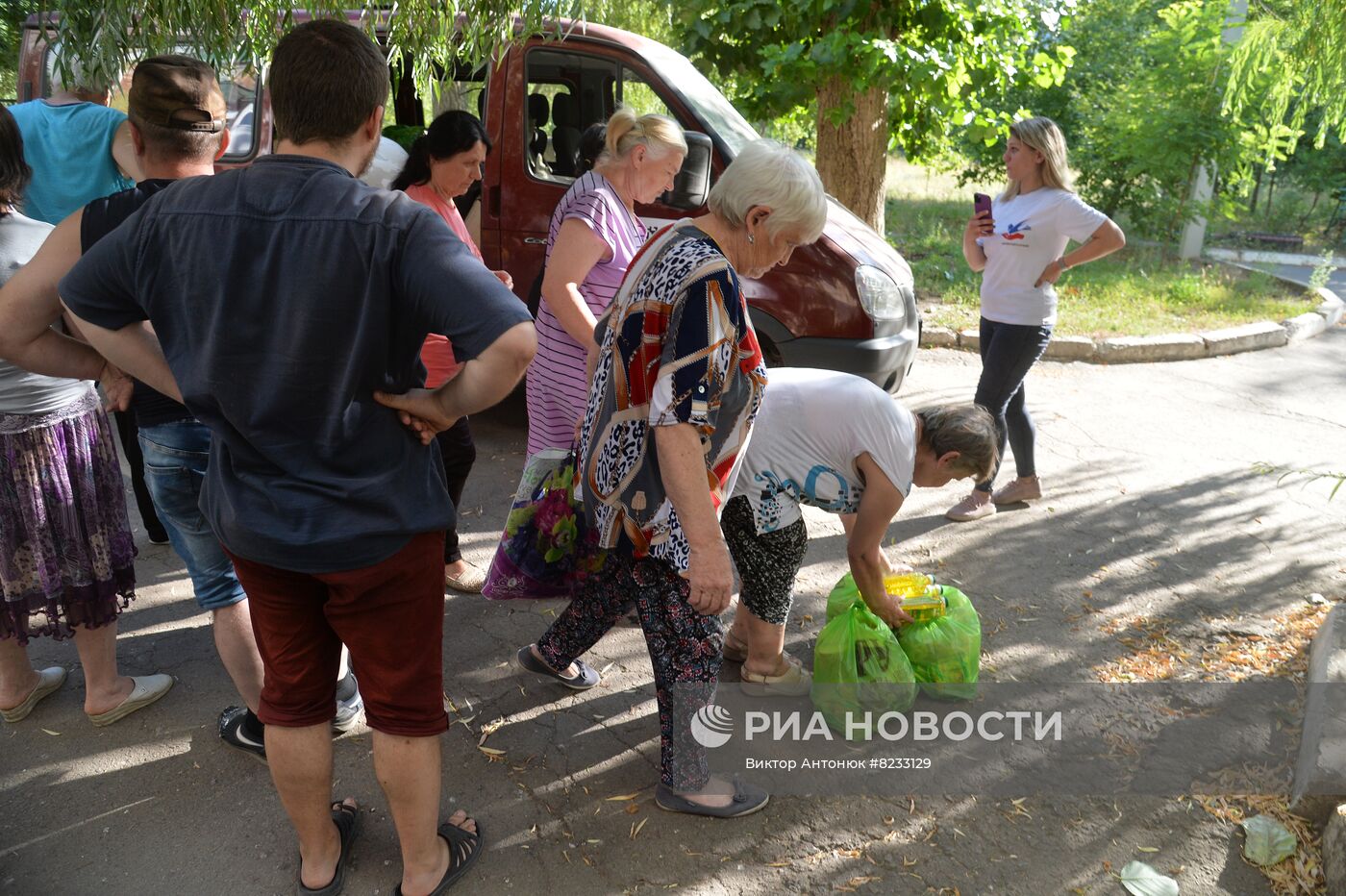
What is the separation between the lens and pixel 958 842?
276 centimetres

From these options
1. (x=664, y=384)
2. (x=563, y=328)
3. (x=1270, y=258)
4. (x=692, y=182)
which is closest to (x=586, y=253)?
(x=563, y=328)

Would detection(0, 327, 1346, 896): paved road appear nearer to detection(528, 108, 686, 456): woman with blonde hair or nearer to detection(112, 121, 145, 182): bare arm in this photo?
detection(528, 108, 686, 456): woman with blonde hair

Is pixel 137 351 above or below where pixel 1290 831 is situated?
above

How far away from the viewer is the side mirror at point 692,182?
489 centimetres

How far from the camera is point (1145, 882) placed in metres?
2.62

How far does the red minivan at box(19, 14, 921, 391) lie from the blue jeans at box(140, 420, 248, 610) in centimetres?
244

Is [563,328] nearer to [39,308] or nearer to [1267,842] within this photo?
[39,308]

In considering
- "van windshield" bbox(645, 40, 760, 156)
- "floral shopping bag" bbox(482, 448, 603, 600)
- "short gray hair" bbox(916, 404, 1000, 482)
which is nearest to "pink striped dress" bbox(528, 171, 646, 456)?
"floral shopping bag" bbox(482, 448, 603, 600)

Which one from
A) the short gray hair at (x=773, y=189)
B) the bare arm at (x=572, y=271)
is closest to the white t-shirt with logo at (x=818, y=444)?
the short gray hair at (x=773, y=189)

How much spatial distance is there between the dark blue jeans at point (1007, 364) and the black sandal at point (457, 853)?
2.95 m

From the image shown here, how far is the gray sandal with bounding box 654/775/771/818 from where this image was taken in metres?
2.79

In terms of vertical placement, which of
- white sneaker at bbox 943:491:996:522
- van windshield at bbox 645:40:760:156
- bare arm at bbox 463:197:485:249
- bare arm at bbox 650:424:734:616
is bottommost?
white sneaker at bbox 943:491:996:522

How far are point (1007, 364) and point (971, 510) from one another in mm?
753

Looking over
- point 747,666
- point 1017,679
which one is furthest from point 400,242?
point 1017,679
